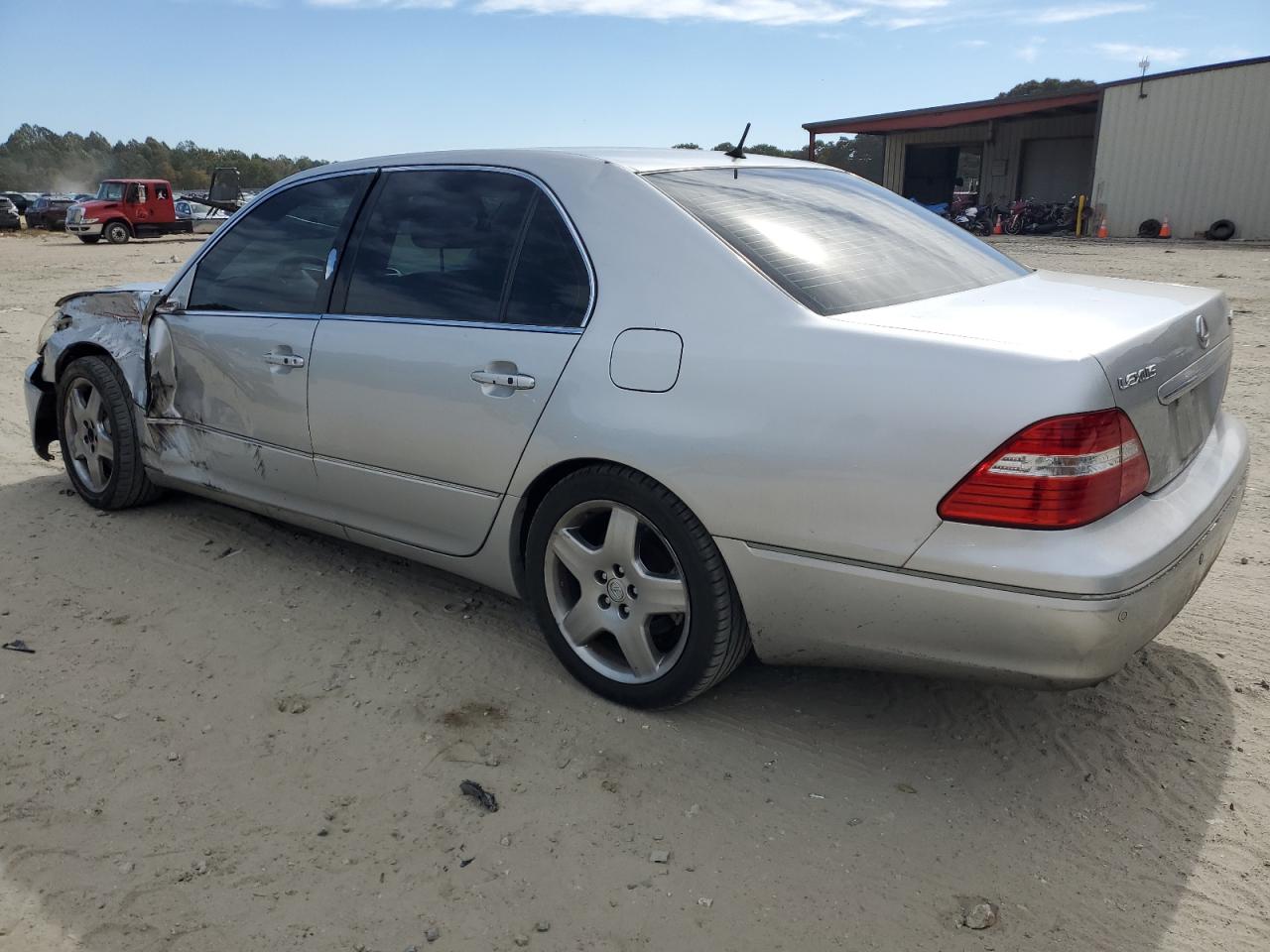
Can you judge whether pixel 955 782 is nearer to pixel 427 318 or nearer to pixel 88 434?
pixel 427 318

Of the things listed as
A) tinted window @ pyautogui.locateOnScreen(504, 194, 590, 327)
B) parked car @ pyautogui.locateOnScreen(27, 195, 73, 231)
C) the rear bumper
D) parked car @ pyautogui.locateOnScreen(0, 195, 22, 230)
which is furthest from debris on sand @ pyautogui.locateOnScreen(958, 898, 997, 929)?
parked car @ pyautogui.locateOnScreen(27, 195, 73, 231)

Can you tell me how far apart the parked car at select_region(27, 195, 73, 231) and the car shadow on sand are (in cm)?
3625

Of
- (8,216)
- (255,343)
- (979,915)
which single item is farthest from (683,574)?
(8,216)

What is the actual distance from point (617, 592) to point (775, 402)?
2.59 feet

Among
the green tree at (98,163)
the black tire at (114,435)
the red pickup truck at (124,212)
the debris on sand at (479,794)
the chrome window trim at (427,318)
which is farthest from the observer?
the green tree at (98,163)

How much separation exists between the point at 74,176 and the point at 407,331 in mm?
86792

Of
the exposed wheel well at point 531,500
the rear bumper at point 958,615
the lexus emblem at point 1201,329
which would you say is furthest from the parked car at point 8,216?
the lexus emblem at point 1201,329

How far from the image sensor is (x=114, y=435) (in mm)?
4469

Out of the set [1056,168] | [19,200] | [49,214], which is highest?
[1056,168]

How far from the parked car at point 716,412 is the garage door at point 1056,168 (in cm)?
3002

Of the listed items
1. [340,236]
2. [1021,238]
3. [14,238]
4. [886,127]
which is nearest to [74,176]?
[14,238]

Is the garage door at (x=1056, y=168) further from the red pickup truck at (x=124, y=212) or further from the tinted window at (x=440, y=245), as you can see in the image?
the tinted window at (x=440, y=245)

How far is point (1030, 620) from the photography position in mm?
2199

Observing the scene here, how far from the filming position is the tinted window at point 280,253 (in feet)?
11.9
